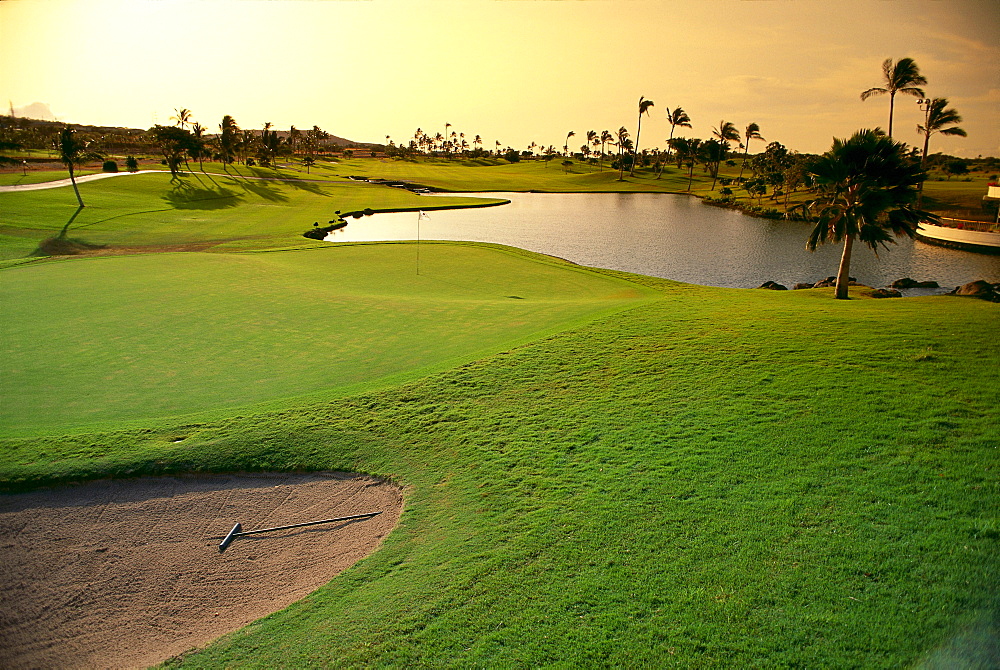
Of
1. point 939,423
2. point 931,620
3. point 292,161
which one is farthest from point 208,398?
point 292,161

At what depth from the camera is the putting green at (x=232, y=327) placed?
41.1ft

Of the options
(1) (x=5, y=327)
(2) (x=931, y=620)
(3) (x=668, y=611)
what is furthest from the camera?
(1) (x=5, y=327)

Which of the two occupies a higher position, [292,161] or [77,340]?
[292,161]

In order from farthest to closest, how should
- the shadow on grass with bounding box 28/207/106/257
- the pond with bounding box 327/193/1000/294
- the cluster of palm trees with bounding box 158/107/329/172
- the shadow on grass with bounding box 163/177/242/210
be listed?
the cluster of palm trees with bounding box 158/107/329/172, the shadow on grass with bounding box 163/177/242/210, the pond with bounding box 327/193/1000/294, the shadow on grass with bounding box 28/207/106/257

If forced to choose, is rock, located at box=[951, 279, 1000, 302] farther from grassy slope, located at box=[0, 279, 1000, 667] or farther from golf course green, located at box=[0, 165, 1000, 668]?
grassy slope, located at box=[0, 279, 1000, 667]

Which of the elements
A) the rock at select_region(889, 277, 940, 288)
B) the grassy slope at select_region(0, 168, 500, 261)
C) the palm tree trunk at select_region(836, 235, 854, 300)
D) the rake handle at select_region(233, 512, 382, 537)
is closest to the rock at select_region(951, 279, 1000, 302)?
the palm tree trunk at select_region(836, 235, 854, 300)

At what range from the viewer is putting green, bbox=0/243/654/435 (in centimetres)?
1252

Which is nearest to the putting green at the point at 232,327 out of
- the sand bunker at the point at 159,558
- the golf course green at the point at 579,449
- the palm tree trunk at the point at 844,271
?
the golf course green at the point at 579,449

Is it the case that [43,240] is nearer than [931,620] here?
No

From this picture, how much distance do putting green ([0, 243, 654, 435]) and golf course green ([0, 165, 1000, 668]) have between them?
115mm

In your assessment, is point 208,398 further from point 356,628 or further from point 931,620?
point 931,620

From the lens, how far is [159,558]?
811 centimetres

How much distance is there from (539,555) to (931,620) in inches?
159

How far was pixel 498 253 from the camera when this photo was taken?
35.5 m
